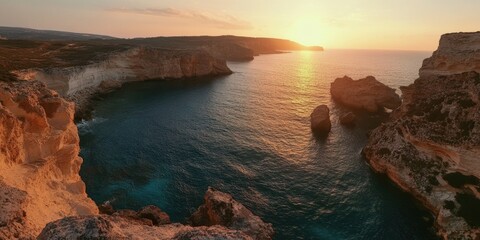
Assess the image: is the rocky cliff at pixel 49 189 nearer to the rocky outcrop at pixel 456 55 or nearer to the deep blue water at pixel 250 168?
the deep blue water at pixel 250 168

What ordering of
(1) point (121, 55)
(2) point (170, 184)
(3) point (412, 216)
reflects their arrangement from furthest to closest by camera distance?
(1) point (121, 55) < (2) point (170, 184) < (3) point (412, 216)

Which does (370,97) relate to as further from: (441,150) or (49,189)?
(49,189)

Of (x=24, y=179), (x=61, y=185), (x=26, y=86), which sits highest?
(x=26, y=86)

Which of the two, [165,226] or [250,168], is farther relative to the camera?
[250,168]

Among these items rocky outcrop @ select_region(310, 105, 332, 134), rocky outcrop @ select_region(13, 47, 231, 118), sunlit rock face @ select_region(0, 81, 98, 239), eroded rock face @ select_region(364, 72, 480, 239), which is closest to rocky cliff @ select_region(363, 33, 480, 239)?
eroded rock face @ select_region(364, 72, 480, 239)

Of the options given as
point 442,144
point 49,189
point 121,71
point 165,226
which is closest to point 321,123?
point 442,144

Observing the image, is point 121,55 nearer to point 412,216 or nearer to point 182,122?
point 182,122

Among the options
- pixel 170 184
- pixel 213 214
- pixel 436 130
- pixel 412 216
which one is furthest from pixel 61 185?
pixel 436 130

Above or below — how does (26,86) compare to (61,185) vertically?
above
